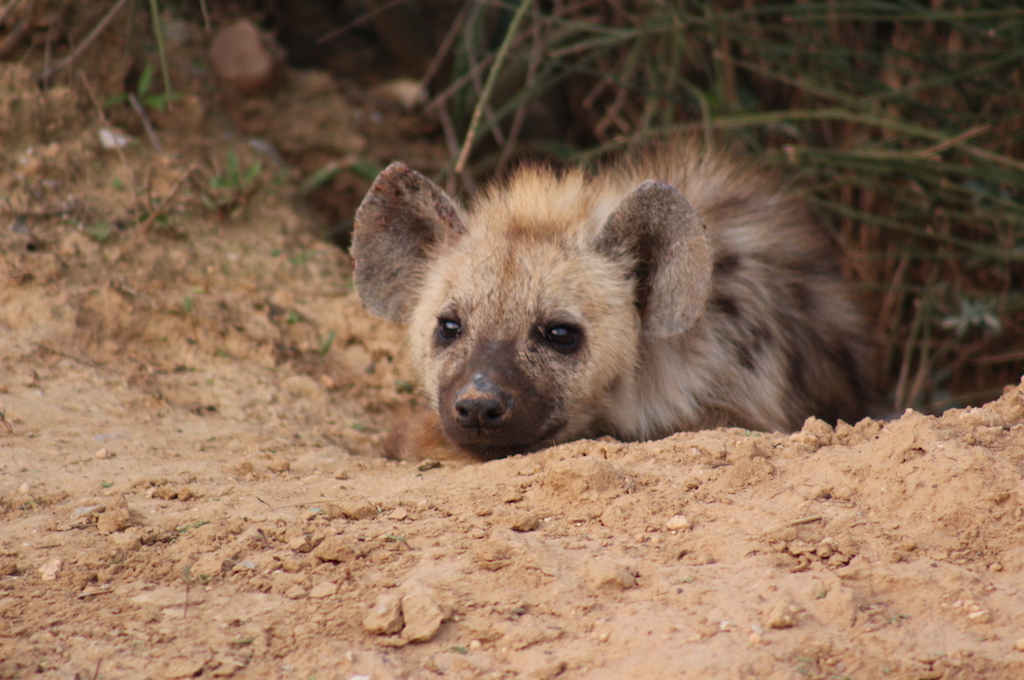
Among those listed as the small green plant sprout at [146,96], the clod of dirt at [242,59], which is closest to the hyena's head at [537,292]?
the small green plant sprout at [146,96]

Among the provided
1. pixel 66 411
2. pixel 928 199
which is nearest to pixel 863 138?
pixel 928 199

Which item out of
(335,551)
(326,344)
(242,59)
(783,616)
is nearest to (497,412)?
(335,551)

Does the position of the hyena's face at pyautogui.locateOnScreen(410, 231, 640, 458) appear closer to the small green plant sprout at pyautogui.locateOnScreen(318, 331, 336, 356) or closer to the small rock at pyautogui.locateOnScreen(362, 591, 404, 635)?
the small green plant sprout at pyautogui.locateOnScreen(318, 331, 336, 356)

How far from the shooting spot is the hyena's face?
3.10 m

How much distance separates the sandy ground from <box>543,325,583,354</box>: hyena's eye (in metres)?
0.46

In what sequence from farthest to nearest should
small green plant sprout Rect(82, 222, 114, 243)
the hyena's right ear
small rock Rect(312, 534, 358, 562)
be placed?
1. small green plant sprout Rect(82, 222, 114, 243)
2. the hyena's right ear
3. small rock Rect(312, 534, 358, 562)

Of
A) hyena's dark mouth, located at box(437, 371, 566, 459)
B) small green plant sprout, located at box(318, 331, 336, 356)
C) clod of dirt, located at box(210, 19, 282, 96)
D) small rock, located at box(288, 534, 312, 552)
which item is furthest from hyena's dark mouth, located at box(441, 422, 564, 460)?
clod of dirt, located at box(210, 19, 282, 96)

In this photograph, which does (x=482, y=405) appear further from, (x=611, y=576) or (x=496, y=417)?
(x=611, y=576)

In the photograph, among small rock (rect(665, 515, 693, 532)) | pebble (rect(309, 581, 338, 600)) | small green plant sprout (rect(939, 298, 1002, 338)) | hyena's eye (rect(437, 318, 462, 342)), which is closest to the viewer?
pebble (rect(309, 581, 338, 600))

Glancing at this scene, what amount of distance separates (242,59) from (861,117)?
3.10 m

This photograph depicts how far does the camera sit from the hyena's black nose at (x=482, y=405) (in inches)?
117

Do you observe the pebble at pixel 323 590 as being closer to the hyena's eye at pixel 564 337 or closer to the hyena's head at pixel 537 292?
the hyena's head at pixel 537 292

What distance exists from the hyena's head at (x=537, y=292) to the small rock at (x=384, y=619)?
40.7 inches

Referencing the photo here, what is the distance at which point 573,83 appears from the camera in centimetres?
612
